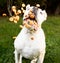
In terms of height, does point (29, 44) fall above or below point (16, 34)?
above

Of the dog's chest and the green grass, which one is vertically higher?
the dog's chest

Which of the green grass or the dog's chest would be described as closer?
the dog's chest

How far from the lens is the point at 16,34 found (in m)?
7.32

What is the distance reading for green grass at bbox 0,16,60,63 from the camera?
6133 millimetres

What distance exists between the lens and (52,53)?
6.34 metres

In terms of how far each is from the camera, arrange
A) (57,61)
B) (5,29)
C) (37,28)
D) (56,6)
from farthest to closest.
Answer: (56,6) < (5,29) < (57,61) < (37,28)

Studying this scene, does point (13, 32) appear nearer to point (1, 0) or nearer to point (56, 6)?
point (1, 0)

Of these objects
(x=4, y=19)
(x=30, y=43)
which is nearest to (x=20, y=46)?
(x=30, y=43)

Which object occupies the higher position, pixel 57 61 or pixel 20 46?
pixel 20 46

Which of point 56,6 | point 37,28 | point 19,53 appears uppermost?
point 37,28

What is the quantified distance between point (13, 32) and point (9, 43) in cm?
81

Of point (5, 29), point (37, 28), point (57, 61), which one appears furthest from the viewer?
point (5, 29)

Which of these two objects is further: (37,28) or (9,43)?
(9,43)

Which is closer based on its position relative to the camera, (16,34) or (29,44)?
(29,44)
